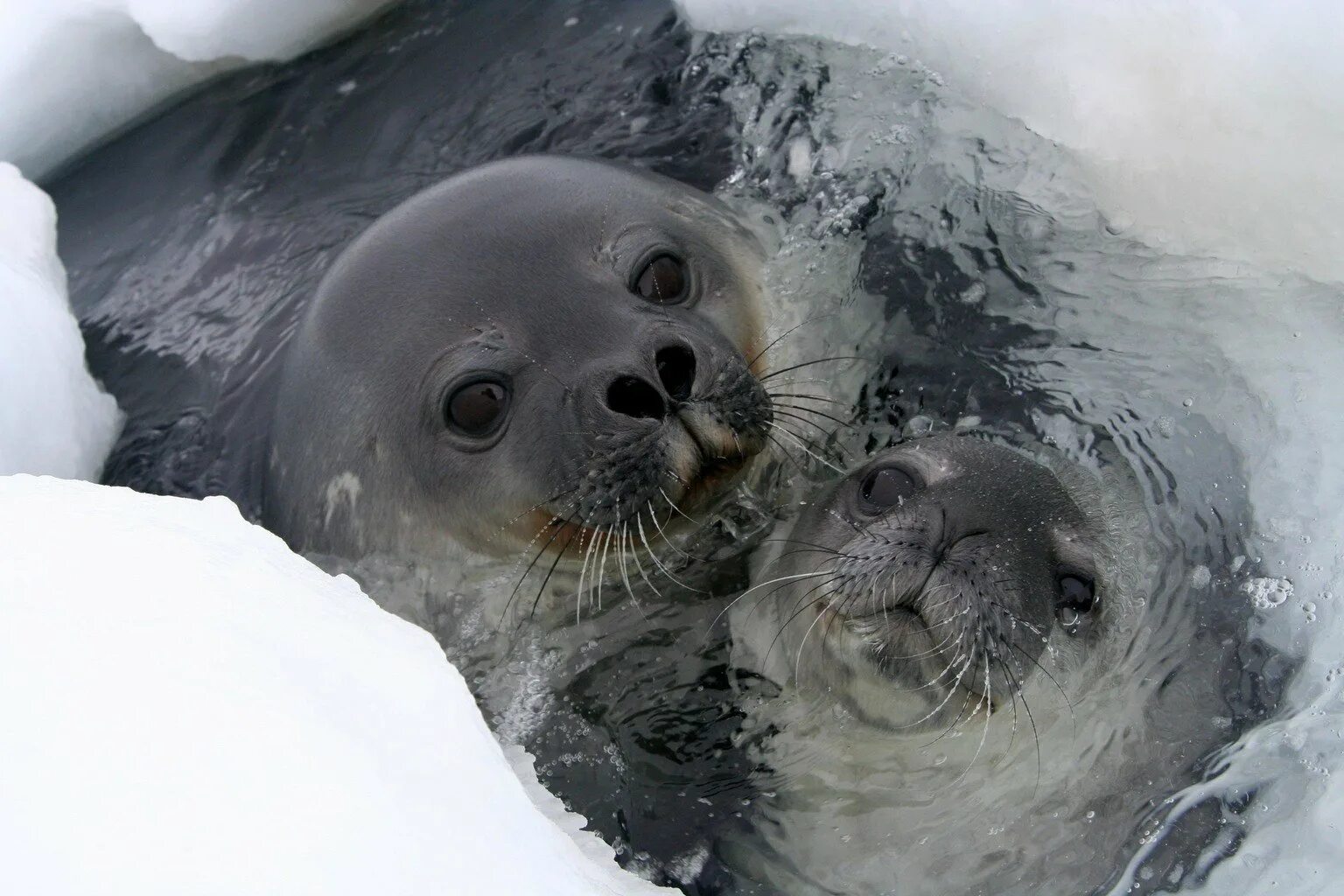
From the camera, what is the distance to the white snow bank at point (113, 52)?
425 cm

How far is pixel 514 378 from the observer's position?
2850mm

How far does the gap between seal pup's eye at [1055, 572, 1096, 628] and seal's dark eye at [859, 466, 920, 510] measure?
1.07 ft

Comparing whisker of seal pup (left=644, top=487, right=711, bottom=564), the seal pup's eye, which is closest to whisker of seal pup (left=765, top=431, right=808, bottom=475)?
whisker of seal pup (left=644, top=487, right=711, bottom=564)

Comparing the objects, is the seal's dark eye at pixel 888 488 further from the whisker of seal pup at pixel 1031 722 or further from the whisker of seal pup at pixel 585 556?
the whisker of seal pup at pixel 585 556

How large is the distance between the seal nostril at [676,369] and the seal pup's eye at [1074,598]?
0.80 metres

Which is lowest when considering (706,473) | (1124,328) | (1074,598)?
(706,473)

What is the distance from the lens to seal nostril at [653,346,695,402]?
9.05ft

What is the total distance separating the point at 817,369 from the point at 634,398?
0.80m

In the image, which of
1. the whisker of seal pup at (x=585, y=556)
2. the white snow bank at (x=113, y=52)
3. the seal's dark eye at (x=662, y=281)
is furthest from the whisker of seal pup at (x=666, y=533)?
the white snow bank at (x=113, y=52)

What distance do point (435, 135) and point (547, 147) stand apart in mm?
386

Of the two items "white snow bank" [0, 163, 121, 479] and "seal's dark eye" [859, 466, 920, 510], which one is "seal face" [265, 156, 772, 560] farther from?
"white snow bank" [0, 163, 121, 479]

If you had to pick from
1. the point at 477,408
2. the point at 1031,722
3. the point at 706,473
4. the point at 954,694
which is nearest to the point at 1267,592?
the point at 1031,722

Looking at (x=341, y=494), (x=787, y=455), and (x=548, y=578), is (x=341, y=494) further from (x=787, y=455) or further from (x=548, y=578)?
(x=787, y=455)

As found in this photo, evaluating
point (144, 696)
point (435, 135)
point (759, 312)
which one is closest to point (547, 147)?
point (435, 135)
